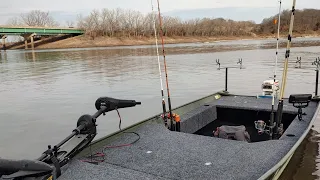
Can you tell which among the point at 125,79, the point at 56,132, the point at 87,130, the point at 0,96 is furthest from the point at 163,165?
the point at 125,79

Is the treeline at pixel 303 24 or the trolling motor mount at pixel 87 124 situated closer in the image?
the trolling motor mount at pixel 87 124

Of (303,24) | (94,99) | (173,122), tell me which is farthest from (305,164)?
(303,24)

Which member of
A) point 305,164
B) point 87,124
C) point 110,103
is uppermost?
point 110,103

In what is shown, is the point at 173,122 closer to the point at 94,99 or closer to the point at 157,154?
the point at 157,154

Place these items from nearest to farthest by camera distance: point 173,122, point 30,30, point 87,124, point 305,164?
1. point 87,124
2. point 173,122
3. point 305,164
4. point 30,30

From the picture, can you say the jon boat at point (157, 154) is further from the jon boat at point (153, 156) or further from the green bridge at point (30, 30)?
the green bridge at point (30, 30)

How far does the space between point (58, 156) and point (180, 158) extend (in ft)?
4.71

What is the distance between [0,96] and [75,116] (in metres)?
5.20

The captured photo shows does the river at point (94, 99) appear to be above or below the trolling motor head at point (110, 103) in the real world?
below

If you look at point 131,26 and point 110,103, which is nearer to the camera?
point 110,103

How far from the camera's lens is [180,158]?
391cm

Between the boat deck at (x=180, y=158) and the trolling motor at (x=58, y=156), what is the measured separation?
15cm

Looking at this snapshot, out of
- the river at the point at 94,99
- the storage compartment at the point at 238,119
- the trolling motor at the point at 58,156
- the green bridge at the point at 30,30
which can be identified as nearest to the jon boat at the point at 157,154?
the trolling motor at the point at 58,156

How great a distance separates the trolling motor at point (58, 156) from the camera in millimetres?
2791
